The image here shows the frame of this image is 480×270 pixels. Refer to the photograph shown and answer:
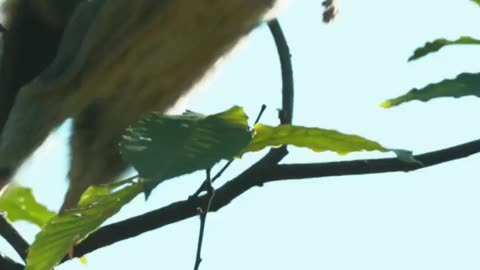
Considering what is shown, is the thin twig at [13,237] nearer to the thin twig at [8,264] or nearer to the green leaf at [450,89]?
the thin twig at [8,264]

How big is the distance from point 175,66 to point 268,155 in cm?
16

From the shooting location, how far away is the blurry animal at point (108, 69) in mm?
1269

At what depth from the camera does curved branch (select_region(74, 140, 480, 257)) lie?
4.01 feet

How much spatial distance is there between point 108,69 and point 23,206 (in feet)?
1.13

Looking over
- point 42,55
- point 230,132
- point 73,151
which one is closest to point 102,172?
point 73,151

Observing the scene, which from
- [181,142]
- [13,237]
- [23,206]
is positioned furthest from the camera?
[23,206]

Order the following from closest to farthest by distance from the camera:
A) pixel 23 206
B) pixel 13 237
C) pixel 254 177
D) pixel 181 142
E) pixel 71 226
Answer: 1. pixel 181 142
2. pixel 71 226
3. pixel 254 177
4. pixel 13 237
5. pixel 23 206

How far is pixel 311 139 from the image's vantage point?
1.14 metres

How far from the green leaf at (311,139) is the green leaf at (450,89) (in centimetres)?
11

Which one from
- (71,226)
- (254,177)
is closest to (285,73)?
(254,177)

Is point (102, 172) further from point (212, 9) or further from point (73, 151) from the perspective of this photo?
point (212, 9)

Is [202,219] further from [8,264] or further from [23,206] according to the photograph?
[23,206]

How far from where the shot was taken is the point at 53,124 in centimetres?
133

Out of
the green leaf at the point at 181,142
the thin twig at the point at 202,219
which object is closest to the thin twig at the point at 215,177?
the thin twig at the point at 202,219
